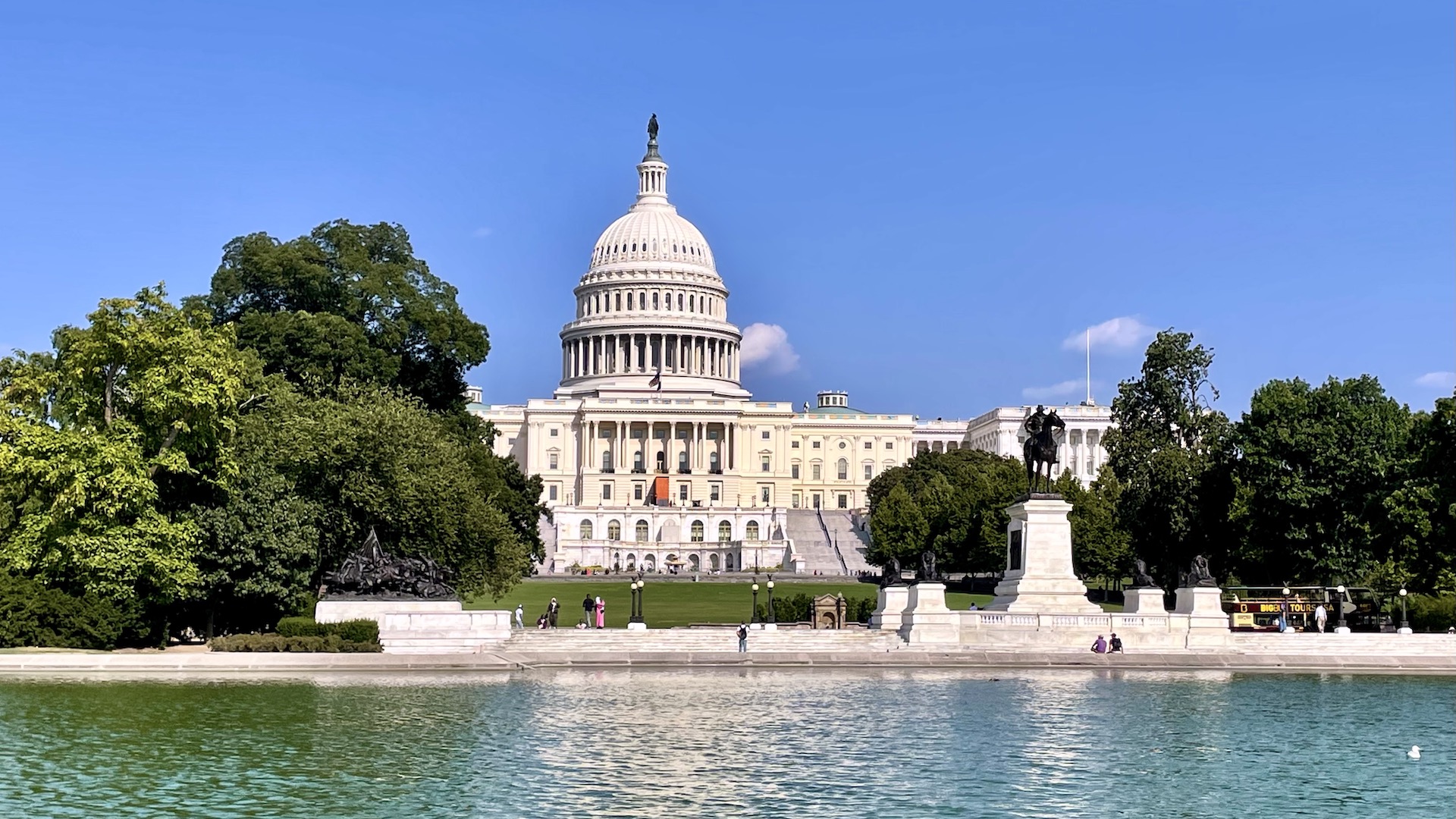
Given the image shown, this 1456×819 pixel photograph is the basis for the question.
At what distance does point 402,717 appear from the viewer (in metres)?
29.8

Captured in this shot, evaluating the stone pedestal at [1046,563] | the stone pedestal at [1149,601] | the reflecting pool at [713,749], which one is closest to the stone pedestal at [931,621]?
the stone pedestal at [1046,563]

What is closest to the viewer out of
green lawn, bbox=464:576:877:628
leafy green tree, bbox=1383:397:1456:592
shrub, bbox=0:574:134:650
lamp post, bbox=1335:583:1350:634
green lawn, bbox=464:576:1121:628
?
shrub, bbox=0:574:134:650

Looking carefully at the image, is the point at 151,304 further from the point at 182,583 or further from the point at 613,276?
the point at 613,276

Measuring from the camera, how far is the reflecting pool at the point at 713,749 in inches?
867

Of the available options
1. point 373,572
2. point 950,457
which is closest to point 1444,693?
point 373,572

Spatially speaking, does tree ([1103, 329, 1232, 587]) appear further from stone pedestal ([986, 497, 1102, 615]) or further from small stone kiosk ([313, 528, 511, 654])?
small stone kiosk ([313, 528, 511, 654])

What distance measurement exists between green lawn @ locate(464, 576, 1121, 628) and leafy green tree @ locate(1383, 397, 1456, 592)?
14.1 m

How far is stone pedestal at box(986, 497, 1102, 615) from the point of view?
48.8m

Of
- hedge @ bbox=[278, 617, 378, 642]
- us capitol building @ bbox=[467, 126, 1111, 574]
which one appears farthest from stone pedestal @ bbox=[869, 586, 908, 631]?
us capitol building @ bbox=[467, 126, 1111, 574]

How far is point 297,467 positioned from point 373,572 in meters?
7.26

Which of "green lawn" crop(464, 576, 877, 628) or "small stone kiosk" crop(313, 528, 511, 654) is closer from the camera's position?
"small stone kiosk" crop(313, 528, 511, 654)

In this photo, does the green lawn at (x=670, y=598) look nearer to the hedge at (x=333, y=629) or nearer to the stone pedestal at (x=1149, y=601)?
the hedge at (x=333, y=629)

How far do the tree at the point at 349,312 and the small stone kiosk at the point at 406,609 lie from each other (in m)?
20.3

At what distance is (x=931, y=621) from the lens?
152 feet
